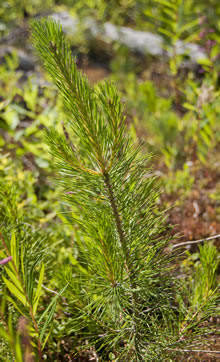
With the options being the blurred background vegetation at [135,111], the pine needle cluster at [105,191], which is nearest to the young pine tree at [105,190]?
the pine needle cluster at [105,191]

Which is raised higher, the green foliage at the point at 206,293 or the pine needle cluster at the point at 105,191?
the pine needle cluster at the point at 105,191

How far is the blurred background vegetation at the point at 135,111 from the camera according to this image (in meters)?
2.21

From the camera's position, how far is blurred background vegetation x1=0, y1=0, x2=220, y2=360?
2.21 meters

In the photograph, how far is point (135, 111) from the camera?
3715 millimetres

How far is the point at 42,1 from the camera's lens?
5895mm

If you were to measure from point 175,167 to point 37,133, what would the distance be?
130 cm

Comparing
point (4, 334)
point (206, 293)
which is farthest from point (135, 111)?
point (4, 334)

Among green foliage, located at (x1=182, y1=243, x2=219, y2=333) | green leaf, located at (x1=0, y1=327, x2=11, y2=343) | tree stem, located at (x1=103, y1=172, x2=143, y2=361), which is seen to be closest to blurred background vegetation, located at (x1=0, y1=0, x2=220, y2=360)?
green foliage, located at (x1=182, y1=243, x2=219, y2=333)

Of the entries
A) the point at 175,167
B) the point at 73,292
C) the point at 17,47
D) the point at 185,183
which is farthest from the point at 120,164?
the point at 17,47

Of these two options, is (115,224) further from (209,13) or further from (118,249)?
(209,13)

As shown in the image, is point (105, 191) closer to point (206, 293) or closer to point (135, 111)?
point (206, 293)

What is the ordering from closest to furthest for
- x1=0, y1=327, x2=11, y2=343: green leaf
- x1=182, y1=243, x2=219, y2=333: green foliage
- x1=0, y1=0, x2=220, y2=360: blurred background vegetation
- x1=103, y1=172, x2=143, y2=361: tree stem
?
x1=0, y1=327, x2=11, y2=343: green leaf, x1=103, y1=172, x2=143, y2=361: tree stem, x1=182, y1=243, x2=219, y2=333: green foliage, x1=0, y1=0, x2=220, y2=360: blurred background vegetation

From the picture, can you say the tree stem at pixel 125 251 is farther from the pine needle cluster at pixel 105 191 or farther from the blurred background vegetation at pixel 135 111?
the blurred background vegetation at pixel 135 111

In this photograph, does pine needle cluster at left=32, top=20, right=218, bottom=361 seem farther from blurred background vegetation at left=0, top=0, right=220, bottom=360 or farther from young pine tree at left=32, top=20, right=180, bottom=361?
blurred background vegetation at left=0, top=0, right=220, bottom=360
